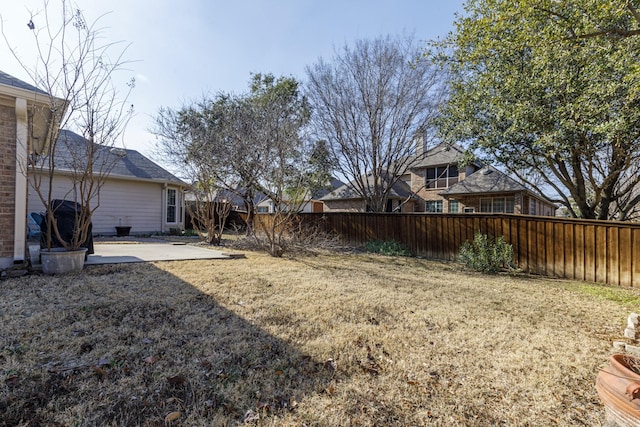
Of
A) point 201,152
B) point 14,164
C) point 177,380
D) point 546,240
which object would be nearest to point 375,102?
point 201,152

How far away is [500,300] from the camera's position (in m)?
4.37

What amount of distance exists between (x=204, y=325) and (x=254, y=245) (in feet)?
19.9

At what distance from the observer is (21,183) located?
15.5 feet

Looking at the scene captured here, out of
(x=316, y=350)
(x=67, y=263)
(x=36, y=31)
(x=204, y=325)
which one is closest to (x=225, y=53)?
(x=36, y=31)

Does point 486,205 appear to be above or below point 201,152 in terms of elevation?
below

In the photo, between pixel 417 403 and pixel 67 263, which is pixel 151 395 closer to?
pixel 417 403

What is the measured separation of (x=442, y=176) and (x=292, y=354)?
20.2 meters

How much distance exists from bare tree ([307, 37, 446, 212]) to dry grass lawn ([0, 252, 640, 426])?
815 centimetres

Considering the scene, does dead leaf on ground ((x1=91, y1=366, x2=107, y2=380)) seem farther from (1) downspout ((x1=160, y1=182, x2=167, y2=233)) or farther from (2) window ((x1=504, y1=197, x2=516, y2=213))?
(2) window ((x1=504, y1=197, x2=516, y2=213))

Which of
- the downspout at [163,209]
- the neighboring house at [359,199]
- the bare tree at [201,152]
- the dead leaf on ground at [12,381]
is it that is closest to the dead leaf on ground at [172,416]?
the dead leaf on ground at [12,381]

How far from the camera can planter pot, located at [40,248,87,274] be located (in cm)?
470

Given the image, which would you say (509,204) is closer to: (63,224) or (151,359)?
(151,359)

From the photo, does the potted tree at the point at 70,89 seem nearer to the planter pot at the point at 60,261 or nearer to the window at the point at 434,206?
the planter pot at the point at 60,261

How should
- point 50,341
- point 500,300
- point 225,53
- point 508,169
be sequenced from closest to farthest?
1. point 50,341
2. point 500,300
3. point 225,53
4. point 508,169
